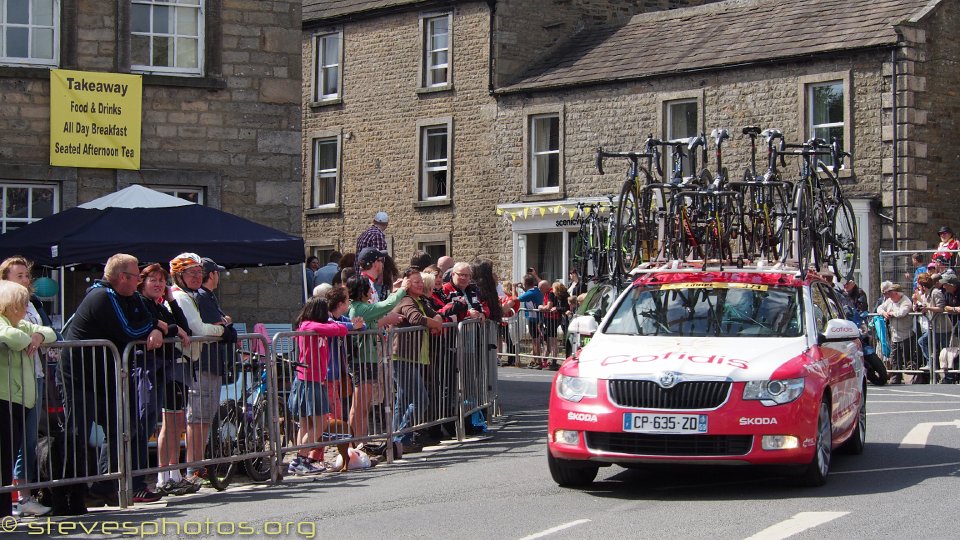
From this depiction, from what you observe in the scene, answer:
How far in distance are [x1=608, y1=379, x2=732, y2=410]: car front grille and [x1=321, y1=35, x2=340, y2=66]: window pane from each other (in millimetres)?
32007

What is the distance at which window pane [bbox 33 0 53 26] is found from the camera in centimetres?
1933

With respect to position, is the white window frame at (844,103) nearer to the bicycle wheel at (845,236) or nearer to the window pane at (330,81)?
the bicycle wheel at (845,236)

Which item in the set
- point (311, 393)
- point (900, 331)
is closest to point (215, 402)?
point (311, 393)

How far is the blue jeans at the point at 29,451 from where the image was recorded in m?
9.72

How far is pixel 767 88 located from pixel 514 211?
7.80 meters

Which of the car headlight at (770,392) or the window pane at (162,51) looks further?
the window pane at (162,51)

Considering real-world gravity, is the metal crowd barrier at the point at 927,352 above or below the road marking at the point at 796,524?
above

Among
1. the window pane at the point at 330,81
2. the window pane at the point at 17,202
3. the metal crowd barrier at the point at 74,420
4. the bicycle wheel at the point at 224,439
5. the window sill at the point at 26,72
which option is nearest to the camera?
the metal crowd barrier at the point at 74,420

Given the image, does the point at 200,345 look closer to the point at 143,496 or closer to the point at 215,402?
the point at 215,402

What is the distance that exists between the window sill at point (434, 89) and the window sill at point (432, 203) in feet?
9.51

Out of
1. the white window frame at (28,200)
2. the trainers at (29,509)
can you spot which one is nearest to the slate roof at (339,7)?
the white window frame at (28,200)

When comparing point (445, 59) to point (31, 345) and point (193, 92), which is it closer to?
point (193, 92)

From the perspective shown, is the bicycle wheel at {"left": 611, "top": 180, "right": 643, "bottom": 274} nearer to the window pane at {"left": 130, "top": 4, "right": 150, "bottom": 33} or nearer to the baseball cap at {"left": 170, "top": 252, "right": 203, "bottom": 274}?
the baseball cap at {"left": 170, "top": 252, "right": 203, "bottom": 274}

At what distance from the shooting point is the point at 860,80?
2995cm
